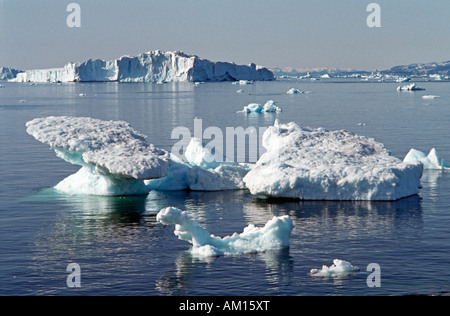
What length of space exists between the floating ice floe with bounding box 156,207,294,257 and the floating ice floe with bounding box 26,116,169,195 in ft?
20.6

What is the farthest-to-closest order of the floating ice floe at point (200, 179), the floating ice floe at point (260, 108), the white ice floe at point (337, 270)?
the floating ice floe at point (260, 108) → the floating ice floe at point (200, 179) → the white ice floe at point (337, 270)

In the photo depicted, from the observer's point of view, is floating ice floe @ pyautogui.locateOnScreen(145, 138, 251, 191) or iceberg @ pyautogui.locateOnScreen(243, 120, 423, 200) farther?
floating ice floe @ pyautogui.locateOnScreen(145, 138, 251, 191)

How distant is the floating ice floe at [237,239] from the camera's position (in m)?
17.4

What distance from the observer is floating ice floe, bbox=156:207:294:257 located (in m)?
17.4

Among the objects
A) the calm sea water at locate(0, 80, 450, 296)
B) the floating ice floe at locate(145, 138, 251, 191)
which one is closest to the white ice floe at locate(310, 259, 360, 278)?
the calm sea water at locate(0, 80, 450, 296)

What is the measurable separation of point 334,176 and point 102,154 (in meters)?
9.18

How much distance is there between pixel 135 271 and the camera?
16.3 metres

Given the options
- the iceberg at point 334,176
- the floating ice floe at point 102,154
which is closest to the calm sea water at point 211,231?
the iceberg at point 334,176

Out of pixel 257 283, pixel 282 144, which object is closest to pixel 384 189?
pixel 282 144

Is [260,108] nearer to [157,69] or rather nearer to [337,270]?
[337,270]

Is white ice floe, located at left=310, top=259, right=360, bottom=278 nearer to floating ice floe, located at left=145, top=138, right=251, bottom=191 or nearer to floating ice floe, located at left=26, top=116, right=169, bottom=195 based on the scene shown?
floating ice floe, located at left=26, top=116, right=169, bottom=195

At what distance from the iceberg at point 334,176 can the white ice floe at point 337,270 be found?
27.4 ft

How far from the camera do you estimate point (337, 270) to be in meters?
15.8

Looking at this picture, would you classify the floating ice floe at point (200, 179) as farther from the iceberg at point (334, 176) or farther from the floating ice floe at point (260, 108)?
the floating ice floe at point (260, 108)
